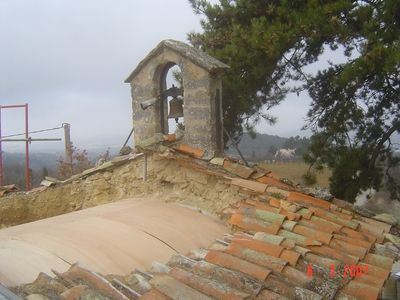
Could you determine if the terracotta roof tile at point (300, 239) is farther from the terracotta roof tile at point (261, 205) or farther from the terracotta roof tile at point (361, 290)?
the terracotta roof tile at point (361, 290)

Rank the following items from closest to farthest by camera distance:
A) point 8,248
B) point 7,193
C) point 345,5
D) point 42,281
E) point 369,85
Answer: point 42,281 → point 8,248 → point 7,193 → point 345,5 → point 369,85

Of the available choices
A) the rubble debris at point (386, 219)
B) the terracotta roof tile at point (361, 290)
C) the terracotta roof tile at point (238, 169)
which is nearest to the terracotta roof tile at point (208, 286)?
the terracotta roof tile at point (361, 290)

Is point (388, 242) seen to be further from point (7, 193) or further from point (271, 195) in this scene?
point (7, 193)

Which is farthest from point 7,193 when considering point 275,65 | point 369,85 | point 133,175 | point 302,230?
point 369,85

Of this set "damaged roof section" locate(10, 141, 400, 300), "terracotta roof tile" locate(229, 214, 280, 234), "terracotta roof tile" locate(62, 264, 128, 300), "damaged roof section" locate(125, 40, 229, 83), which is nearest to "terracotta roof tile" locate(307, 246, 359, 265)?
"damaged roof section" locate(10, 141, 400, 300)

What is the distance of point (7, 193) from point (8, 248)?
324cm

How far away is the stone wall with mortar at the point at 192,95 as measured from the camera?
487 centimetres

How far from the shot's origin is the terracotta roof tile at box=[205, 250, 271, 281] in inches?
115

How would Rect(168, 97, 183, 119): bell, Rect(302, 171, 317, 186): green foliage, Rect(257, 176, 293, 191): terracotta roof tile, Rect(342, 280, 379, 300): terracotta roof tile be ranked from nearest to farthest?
Rect(342, 280, 379, 300): terracotta roof tile < Rect(257, 176, 293, 191): terracotta roof tile < Rect(168, 97, 183, 119): bell < Rect(302, 171, 317, 186): green foliage

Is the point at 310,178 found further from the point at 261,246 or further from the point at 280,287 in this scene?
the point at 280,287

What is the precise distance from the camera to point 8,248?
306 cm

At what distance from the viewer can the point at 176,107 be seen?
5285 millimetres

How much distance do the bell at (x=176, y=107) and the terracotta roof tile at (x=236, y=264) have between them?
239 cm

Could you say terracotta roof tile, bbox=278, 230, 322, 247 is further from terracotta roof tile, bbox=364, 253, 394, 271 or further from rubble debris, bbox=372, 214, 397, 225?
rubble debris, bbox=372, 214, 397, 225
